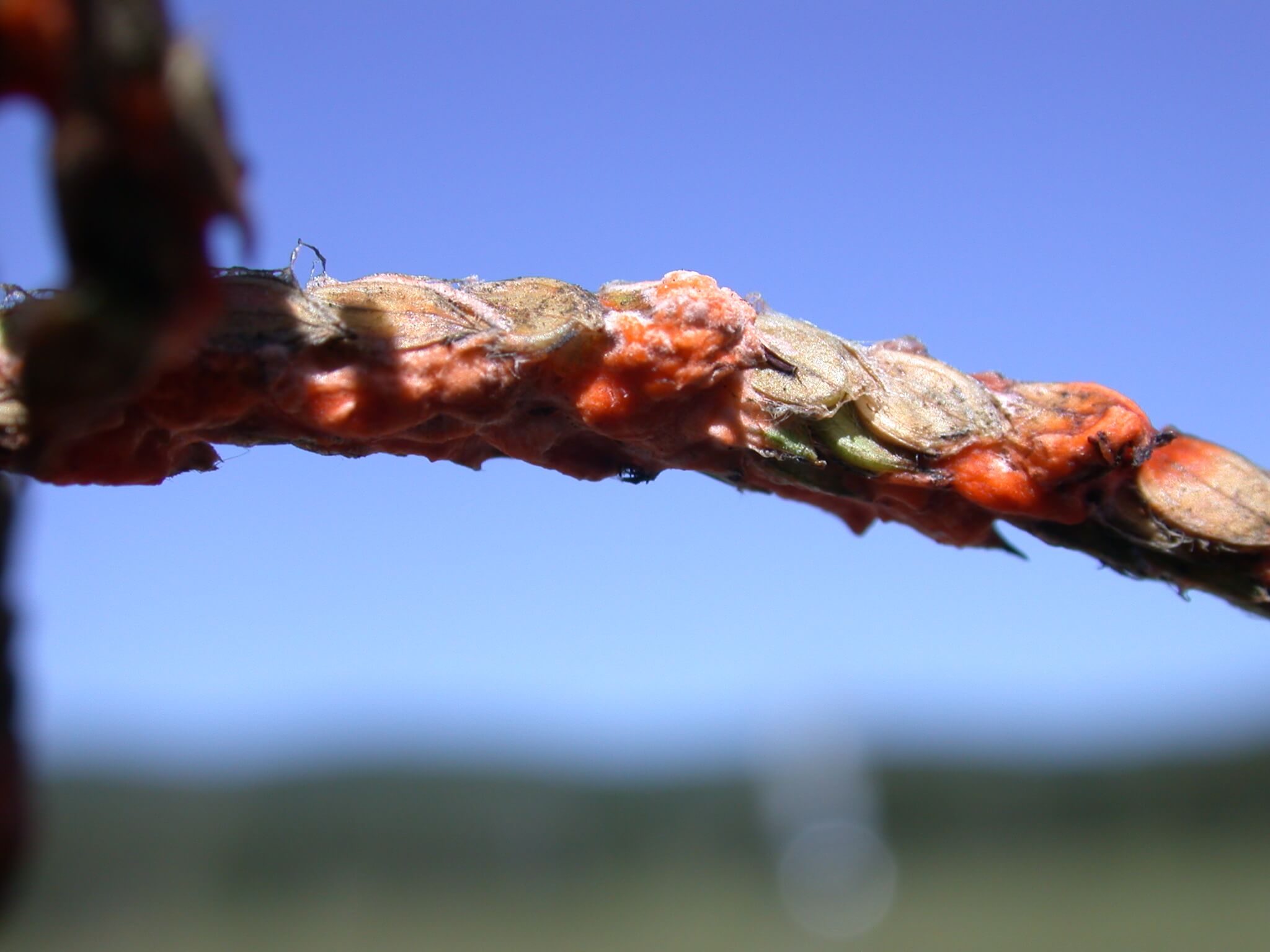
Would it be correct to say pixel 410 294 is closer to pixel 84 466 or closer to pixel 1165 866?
pixel 84 466

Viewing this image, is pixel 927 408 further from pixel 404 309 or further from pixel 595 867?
pixel 595 867

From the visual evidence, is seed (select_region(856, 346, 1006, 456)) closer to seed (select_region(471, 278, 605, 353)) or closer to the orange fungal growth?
the orange fungal growth

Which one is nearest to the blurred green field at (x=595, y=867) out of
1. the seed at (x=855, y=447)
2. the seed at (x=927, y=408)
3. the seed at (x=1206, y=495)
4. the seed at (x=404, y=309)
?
the seed at (x=1206, y=495)

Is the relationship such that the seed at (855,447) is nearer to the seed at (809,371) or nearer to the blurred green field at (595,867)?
the seed at (809,371)

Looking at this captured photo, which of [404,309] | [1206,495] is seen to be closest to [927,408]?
[1206,495]

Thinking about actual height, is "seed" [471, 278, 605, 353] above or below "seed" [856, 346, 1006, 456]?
above

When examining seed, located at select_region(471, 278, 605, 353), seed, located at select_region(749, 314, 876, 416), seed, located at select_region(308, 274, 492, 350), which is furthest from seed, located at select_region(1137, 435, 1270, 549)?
seed, located at select_region(308, 274, 492, 350)

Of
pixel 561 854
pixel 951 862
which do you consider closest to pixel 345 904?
pixel 561 854
